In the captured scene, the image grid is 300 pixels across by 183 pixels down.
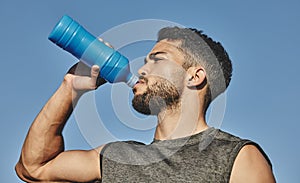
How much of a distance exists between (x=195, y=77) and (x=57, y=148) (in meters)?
Answer: 1.37

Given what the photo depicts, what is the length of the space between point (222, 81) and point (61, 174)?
1690mm

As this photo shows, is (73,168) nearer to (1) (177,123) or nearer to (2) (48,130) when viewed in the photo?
(2) (48,130)

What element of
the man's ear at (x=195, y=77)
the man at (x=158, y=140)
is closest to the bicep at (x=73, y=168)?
the man at (x=158, y=140)

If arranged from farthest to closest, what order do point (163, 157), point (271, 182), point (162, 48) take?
point (162, 48) → point (163, 157) → point (271, 182)

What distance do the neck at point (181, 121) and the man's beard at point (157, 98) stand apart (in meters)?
0.06

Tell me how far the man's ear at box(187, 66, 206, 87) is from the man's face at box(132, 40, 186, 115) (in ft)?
0.20

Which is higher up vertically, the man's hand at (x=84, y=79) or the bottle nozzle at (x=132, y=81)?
the bottle nozzle at (x=132, y=81)

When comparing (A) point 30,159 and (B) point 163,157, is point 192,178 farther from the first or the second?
(A) point 30,159

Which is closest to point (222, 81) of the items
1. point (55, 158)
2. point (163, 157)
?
point (163, 157)

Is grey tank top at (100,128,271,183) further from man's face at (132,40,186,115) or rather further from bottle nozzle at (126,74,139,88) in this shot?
bottle nozzle at (126,74,139,88)

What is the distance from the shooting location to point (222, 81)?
5051mm

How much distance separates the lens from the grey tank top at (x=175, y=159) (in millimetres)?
4238

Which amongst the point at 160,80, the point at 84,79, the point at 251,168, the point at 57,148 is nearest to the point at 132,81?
the point at 160,80

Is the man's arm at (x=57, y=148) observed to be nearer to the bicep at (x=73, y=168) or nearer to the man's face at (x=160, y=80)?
the bicep at (x=73, y=168)
